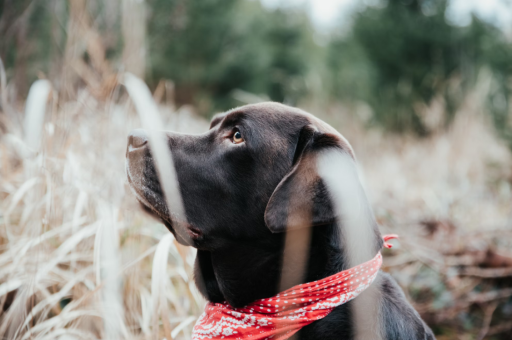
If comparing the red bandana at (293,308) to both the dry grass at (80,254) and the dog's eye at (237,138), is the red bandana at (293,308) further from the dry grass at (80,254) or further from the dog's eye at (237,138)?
the dog's eye at (237,138)

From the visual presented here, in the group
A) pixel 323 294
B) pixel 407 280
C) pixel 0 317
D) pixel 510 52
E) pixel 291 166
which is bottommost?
pixel 407 280

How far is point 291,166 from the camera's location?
6.54 feet

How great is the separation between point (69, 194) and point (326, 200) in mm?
1826

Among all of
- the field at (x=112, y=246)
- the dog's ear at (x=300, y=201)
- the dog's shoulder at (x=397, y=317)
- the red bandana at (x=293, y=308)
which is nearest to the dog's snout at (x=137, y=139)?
the field at (x=112, y=246)

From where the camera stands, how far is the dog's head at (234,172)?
196 cm

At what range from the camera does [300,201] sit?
1.74 meters

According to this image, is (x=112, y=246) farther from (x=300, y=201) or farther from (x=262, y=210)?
(x=300, y=201)

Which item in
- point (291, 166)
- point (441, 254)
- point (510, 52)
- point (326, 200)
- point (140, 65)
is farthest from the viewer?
point (510, 52)

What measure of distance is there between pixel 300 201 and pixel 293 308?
48 centimetres

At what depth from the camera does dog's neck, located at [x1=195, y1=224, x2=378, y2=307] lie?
73.9 inches

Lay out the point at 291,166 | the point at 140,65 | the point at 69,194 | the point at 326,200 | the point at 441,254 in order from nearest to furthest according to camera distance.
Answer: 1. the point at 326,200
2. the point at 291,166
3. the point at 69,194
4. the point at 140,65
5. the point at 441,254

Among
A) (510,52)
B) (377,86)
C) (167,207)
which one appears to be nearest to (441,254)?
(167,207)

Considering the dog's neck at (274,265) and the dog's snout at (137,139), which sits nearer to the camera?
the dog's neck at (274,265)

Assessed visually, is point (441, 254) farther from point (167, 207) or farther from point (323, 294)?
point (167, 207)
